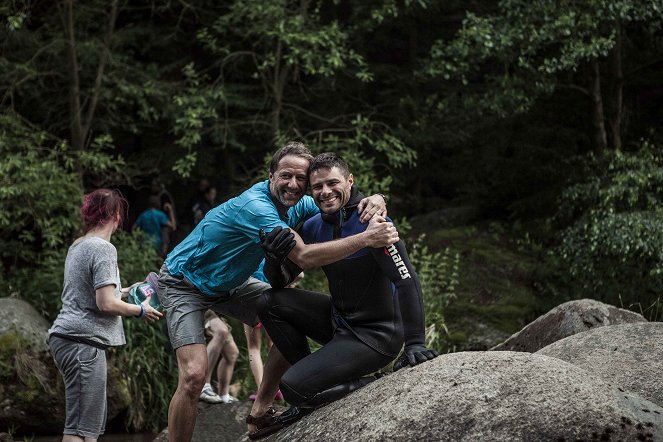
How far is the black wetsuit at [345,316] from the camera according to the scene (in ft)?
16.4

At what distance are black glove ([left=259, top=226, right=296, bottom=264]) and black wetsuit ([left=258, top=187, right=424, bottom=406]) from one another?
23 cm

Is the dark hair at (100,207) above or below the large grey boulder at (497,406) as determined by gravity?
above

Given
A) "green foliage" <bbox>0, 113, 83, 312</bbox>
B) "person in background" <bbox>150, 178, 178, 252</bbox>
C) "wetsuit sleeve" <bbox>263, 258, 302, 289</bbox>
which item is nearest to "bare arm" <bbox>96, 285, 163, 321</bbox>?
"wetsuit sleeve" <bbox>263, 258, 302, 289</bbox>

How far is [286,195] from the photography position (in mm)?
5328

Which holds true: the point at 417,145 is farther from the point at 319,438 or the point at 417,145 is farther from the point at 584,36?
the point at 319,438

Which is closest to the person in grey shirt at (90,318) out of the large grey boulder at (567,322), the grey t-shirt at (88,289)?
the grey t-shirt at (88,289)

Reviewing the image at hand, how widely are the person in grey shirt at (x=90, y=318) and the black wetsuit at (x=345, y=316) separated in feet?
2.97

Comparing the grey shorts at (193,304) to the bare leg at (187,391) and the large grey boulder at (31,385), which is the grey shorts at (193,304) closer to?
the bare leg at (187,391)

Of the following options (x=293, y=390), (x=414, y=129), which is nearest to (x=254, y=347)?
(x=293, y=390)

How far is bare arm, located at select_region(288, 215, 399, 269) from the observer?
16.0 feet

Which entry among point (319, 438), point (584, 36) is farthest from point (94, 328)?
point (584, 36)

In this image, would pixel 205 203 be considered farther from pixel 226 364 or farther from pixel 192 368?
pixel 192 368

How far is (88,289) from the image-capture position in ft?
18.2

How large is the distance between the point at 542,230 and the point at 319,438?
399 inches
